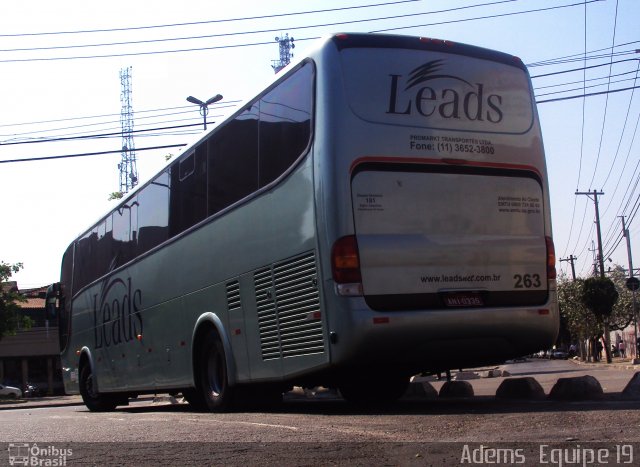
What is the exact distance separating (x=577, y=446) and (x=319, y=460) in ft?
5.78

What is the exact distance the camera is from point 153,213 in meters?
13.6

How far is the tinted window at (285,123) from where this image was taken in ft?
29.8

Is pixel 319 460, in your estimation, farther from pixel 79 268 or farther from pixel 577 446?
pixel 79 268

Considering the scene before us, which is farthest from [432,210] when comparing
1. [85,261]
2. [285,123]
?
[85,261]

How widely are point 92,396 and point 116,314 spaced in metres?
2.64

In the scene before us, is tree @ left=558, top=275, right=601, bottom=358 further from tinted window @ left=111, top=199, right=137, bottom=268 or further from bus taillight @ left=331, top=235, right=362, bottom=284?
A: bus taillight @ left=331, top=235, right=362, bottom=284

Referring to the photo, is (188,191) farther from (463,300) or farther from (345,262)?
(463,300)

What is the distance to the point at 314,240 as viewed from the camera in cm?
873

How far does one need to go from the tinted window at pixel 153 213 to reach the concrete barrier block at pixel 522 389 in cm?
538

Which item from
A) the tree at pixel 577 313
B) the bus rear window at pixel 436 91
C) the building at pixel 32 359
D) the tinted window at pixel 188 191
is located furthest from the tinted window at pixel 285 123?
the building at pixel 32 359

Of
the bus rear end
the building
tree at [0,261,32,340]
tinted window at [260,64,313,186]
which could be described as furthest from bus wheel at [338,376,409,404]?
the building

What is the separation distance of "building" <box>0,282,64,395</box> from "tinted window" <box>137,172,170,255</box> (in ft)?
170

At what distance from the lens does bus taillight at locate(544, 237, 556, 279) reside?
9508 mm

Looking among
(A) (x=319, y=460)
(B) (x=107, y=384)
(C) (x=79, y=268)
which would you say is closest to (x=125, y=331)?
(B) (x=107, y=384)
